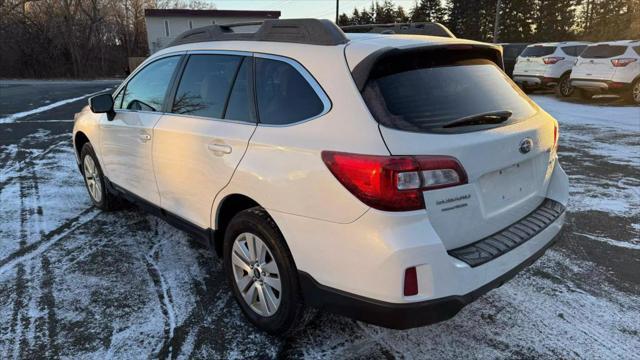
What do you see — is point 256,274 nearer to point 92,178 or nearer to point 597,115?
point 92,178

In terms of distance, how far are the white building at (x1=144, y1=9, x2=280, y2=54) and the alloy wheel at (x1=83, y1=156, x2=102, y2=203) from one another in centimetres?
4200

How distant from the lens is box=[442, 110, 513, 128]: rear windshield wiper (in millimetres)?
2464

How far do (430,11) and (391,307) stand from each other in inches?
Result: 2339

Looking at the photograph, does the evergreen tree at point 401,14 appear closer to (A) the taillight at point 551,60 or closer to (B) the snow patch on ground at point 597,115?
(A) the taillight at point 551,60

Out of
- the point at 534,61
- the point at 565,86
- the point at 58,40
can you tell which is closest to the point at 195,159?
the point at 534,61

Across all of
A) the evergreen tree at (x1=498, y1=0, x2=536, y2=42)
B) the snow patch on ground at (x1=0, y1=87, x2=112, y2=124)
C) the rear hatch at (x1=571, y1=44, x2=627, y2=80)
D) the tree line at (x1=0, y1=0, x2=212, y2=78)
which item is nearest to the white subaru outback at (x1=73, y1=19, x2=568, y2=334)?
the snow patch on ground at (x1=0, y1=87, x2=112, y2=124)

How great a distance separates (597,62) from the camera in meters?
13.7

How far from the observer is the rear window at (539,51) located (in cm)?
1595

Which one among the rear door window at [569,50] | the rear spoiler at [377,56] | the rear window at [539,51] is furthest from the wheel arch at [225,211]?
the rear door window at [569,50]

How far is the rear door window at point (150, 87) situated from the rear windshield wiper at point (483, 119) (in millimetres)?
2297

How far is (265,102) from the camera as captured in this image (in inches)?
A: 112

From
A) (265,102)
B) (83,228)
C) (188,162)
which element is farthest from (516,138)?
(83,228)

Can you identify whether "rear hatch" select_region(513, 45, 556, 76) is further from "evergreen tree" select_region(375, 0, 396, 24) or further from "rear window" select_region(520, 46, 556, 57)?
"evergreen tree" select_region(375, 0, 396, 24)

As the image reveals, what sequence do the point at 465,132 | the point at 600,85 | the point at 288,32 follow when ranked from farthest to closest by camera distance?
the point at 600,85 → the point at 288,32 → the point at 465,132
